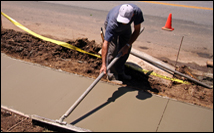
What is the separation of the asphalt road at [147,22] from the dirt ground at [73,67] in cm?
104

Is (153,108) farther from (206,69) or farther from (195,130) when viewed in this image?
(206,69)

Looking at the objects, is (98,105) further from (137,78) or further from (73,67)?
(73,67)

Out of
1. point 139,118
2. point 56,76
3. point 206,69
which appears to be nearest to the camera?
point 139,118

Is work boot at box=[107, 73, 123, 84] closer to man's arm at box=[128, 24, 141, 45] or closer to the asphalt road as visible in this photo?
man's arm at box=[128, 24, 141, 45]

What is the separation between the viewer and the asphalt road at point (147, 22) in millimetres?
6750

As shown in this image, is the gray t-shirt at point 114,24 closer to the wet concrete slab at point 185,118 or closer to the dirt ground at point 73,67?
the dirt ground at point 73,67

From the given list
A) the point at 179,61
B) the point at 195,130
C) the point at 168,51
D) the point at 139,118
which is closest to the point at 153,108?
the point at 139,118

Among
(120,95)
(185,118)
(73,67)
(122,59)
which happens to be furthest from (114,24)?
(185,118)

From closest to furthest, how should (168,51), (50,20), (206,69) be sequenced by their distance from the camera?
1. (206,69)
2. (168,51)
3. (50,20)

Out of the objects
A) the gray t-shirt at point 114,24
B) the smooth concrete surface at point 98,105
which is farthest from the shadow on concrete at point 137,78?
the gray t-shirt at point 114,24

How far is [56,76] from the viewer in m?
4.71

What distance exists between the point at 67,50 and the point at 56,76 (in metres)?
1.21

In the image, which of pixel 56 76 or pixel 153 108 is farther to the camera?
pixel 56 76

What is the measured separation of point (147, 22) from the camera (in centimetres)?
880
